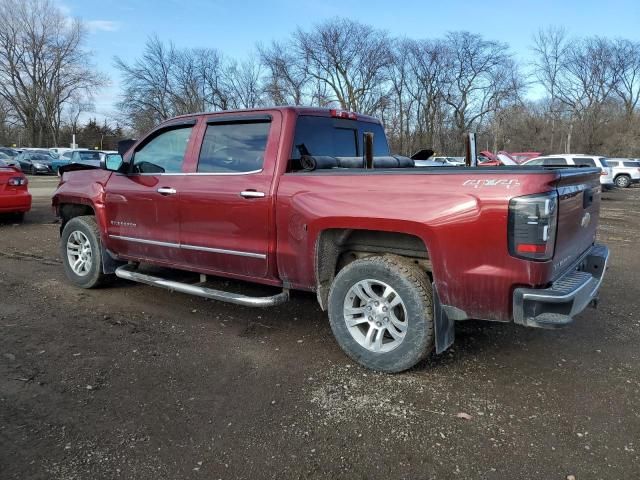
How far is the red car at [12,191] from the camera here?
10320mm

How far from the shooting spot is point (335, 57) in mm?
47594

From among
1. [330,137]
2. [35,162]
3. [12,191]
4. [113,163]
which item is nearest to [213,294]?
[330,137]

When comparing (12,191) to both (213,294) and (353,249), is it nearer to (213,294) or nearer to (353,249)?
(213,294)

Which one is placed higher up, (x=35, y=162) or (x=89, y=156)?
(x=89, y=156)

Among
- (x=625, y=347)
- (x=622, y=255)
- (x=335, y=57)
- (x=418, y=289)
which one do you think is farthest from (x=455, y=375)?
(x=335, y=57)

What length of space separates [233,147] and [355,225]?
4.75 ft

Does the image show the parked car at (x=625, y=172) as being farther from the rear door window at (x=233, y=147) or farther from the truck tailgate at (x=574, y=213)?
the rear door window at (x=233, y=147)

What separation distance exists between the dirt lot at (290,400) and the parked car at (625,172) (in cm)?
2911

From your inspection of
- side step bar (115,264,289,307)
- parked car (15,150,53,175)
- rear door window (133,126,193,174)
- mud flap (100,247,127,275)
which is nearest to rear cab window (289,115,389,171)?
side step bar (115,264,289,307)

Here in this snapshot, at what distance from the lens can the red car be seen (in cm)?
1032

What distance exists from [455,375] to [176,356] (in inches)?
81.3

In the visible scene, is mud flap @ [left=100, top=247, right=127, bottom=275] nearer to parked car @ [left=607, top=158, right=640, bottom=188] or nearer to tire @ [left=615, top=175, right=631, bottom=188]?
parked car @ [left=607, top=158, right=640, bottom=188]

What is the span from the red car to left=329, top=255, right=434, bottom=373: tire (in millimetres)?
9253

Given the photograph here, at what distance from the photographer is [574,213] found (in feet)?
11.1
